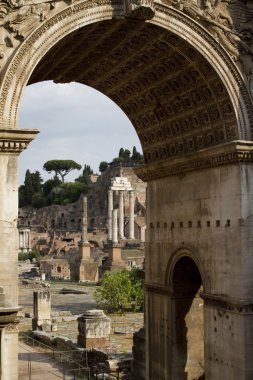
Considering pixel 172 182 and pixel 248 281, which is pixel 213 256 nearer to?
pixel 248 281

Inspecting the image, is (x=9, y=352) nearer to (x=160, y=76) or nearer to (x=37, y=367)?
(x=160, y=76)

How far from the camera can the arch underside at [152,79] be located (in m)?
11.9

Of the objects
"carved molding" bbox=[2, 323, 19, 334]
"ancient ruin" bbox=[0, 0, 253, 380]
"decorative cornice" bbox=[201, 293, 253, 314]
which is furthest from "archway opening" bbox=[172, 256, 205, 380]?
"carved molding" bbox=[2, 323, 19, 334]

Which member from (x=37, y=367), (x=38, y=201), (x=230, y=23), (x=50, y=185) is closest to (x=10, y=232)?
(x=230, y=23)

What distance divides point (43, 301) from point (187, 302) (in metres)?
20.9

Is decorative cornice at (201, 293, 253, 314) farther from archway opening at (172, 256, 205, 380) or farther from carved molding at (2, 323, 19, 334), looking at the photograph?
carved molding at (2, 323, 19, 334)

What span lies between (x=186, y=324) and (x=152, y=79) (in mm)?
5712

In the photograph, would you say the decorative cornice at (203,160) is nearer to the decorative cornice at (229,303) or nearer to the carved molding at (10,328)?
the decorative cornice at (229,303)

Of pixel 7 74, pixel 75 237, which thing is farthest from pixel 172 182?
pixel 75 237

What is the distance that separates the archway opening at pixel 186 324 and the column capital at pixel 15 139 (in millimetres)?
5518

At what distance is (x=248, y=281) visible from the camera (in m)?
11.7

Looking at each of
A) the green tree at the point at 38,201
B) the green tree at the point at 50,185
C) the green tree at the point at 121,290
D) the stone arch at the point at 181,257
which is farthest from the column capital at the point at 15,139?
the green tree at the point at 50,185

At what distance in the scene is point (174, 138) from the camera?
14.2 m

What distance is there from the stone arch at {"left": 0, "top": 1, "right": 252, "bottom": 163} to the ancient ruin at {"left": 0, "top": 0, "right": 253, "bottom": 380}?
2cm
